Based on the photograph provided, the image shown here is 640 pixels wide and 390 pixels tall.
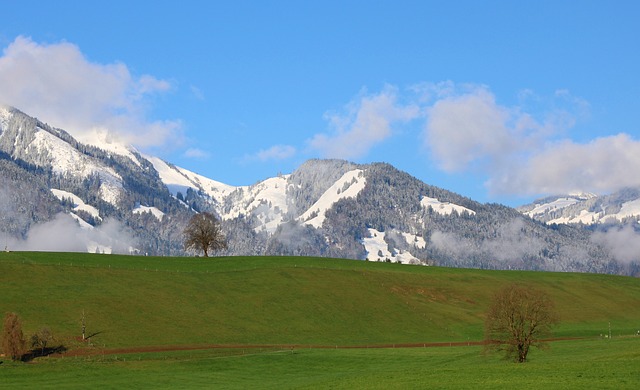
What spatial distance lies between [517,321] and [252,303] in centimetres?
6803

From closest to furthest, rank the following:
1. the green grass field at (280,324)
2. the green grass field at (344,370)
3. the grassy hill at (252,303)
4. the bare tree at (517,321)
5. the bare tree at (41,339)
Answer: the green grass field at (344,370)
the green grass field at (280,324)
the bare tree at (517,321)
the bare tree at (41,339)
the grassy hill at (252,303)

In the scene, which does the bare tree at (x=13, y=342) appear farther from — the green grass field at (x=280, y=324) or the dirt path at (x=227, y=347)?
the dirt path at (x=227, y=347)

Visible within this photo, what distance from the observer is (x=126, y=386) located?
302ft

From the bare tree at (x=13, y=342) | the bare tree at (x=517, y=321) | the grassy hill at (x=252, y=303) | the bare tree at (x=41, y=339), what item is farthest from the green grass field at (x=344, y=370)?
the grassy hill at (x=252, y=303)

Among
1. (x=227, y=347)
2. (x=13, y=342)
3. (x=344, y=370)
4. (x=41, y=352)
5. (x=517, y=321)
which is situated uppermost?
(x=517, y=321)

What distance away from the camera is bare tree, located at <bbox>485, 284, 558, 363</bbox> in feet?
333

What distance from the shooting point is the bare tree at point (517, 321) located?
101m

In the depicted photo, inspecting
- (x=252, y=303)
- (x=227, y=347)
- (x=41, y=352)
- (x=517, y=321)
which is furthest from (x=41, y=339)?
(x=517, y=321)

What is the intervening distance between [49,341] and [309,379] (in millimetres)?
42975

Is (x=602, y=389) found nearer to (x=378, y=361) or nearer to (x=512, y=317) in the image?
(x=512, y=317)

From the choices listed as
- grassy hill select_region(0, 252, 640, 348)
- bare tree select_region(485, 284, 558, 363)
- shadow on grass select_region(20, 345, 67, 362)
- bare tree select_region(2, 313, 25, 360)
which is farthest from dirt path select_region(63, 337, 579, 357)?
bare tree select_region(485, 284, 558, 363)

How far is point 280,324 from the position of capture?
148m

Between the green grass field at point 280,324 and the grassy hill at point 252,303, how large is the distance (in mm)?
298

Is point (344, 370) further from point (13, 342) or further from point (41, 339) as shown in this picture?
point (41, 339)
